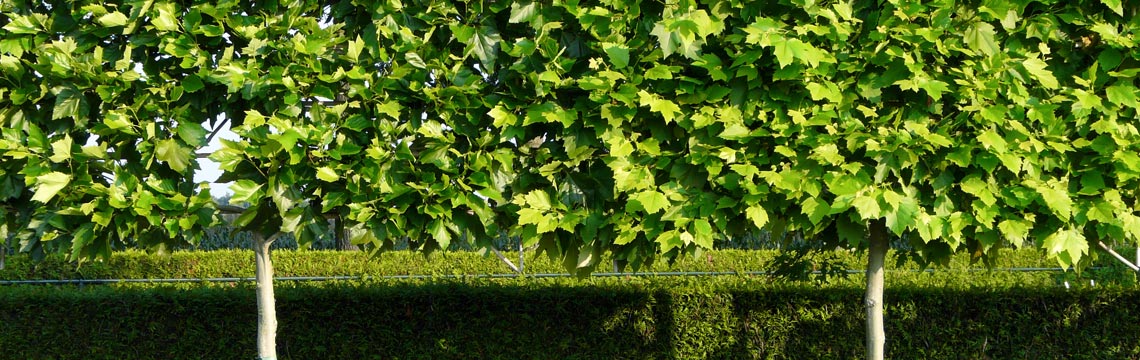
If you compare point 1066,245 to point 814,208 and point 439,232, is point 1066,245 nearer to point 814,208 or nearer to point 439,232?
point 814,208

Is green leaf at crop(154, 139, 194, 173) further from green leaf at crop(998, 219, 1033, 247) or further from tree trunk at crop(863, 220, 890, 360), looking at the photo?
green leaf at crop(998, 219, 1033, 247)

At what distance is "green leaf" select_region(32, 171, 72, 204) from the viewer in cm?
416

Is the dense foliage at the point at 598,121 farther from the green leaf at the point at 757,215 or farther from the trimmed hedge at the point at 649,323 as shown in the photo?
the trimmed hedge at the point at 649,323

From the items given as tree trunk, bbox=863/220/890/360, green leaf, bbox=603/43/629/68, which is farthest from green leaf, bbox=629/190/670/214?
tree trunk, bbox=863/220/890/360

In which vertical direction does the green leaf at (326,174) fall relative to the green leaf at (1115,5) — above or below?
below

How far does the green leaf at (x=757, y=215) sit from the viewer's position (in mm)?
4043

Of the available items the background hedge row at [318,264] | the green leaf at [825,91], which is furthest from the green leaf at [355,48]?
the background hedge row at [318,264]

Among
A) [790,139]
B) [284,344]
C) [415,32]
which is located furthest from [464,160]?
[284,344]

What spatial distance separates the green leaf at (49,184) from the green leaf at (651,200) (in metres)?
2.53

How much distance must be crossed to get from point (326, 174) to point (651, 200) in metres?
1.41

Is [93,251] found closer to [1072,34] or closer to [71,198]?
[71,198]

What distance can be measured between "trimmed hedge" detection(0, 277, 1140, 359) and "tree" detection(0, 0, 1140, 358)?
9.53 feet

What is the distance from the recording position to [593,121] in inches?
161

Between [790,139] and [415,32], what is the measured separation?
1776 millimetres
